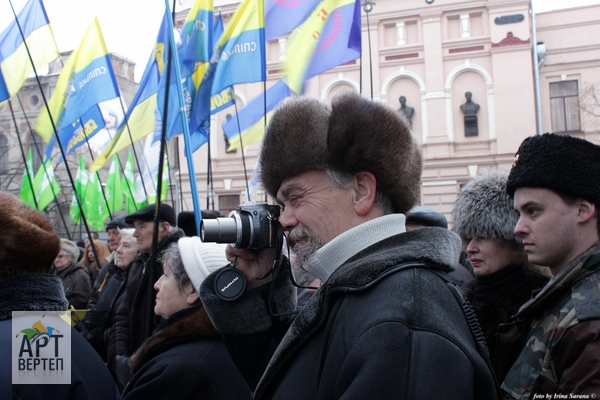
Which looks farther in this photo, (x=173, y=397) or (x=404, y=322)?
(x=173, y=397)

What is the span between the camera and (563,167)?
6.38 feet

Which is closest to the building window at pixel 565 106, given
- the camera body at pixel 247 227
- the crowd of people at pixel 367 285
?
the crowd of people at pixel 367 285

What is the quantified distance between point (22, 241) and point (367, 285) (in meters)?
1.46

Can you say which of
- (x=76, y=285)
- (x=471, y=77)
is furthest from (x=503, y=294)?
(x=471, y=77)

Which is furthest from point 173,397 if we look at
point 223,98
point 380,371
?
point 223,98

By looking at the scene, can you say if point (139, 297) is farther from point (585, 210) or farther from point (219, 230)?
point (585, 210)

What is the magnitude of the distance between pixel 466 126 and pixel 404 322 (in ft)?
62.8

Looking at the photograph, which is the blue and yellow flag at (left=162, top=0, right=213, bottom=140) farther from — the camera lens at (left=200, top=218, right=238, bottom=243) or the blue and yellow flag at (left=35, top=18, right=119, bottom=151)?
the camera lens at (left=200, top=218, right=238, bottom=243)

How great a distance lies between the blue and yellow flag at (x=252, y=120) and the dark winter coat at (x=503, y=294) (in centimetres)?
516

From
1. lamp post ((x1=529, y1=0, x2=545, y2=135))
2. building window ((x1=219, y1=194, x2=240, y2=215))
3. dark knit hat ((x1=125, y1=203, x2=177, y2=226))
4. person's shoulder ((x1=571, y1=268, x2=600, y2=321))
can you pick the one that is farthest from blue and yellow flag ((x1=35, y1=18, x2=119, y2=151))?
lamp post ((x1=529, y1=0, x2=545, y2=135))

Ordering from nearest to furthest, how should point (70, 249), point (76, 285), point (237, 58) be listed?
point (237, 58)
point (76, 285)
point (70, 249)

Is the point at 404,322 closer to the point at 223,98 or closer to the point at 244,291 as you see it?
the point at 244,291

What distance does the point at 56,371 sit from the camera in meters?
2.07

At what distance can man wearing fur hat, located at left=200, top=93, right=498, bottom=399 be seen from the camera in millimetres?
1226
